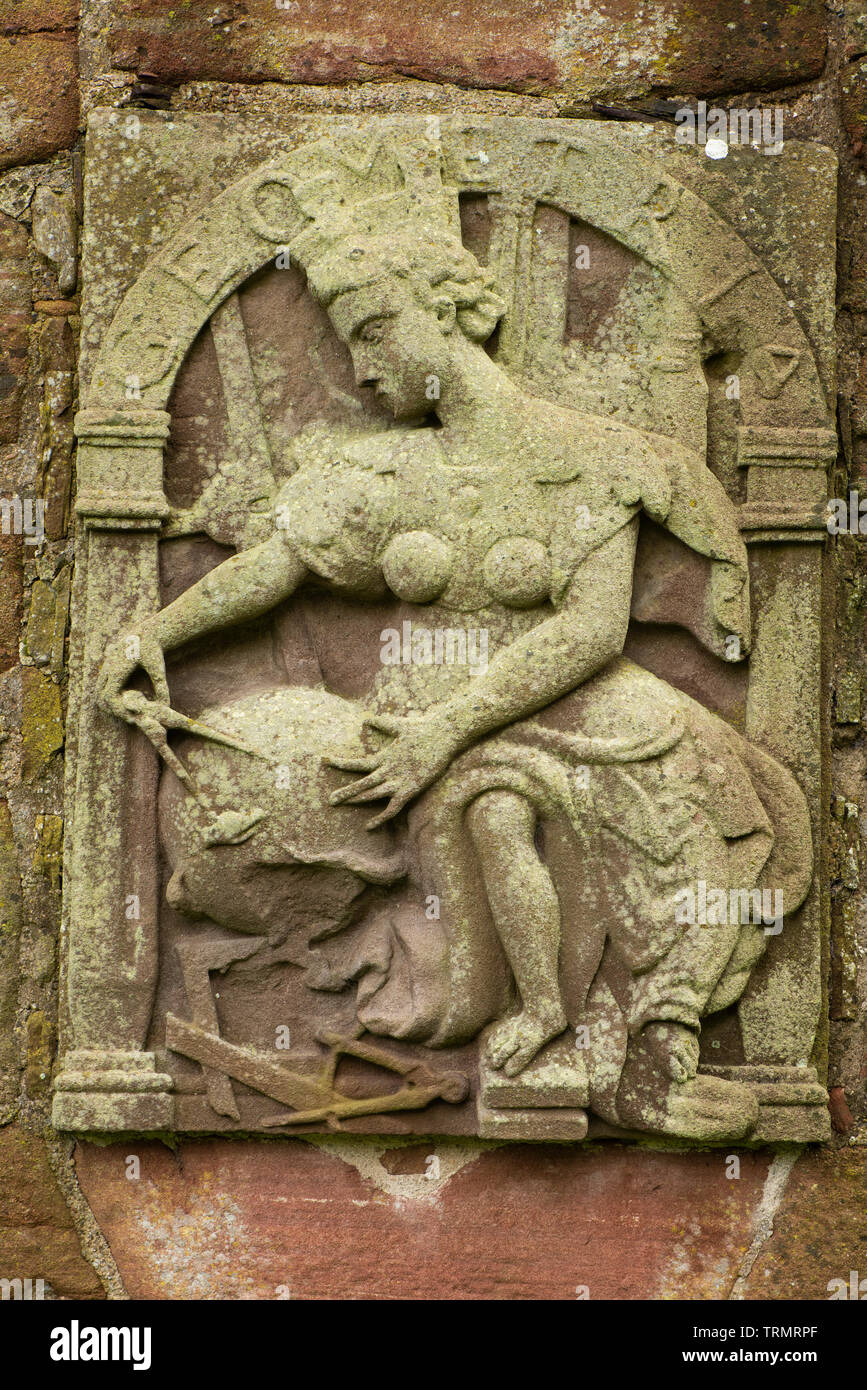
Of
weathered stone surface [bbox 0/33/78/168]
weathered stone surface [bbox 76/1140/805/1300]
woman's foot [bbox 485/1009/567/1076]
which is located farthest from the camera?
weathered stone surface [bbox 0/33/78/168]

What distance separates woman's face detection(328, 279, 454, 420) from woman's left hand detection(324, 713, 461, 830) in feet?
2.19

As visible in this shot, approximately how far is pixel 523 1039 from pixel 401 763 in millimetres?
600

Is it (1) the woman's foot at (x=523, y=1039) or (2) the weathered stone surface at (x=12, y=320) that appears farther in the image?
(2) the weathered stone surface at (x=12, y=320)

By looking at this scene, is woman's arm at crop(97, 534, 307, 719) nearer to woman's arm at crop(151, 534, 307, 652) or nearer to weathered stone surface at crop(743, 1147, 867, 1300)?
woman's arm at crop(151, 534, 307, 652)

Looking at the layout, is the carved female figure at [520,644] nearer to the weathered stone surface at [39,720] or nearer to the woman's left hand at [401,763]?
the woman's left hand at [401,763]

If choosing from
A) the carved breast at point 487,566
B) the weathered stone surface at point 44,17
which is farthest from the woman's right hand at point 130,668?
the weathered stone surface at point 44,17

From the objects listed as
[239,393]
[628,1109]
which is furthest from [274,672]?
[628,1109]

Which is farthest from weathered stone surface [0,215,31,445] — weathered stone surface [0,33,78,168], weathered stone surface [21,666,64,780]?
weathered stone surface [21,666,64,780]

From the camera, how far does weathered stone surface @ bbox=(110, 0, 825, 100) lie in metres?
3.56

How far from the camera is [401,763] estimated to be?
3.21 meters

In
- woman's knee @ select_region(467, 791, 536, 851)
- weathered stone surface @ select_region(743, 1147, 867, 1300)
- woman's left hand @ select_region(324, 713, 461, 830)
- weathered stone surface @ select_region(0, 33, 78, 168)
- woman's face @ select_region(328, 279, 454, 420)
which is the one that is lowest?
weathered stone surface @ select_region(743, 1147, 867, 1300)

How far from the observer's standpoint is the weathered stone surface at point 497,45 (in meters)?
3.56

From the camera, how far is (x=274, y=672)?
340 cm

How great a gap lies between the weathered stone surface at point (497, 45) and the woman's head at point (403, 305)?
537 mm
